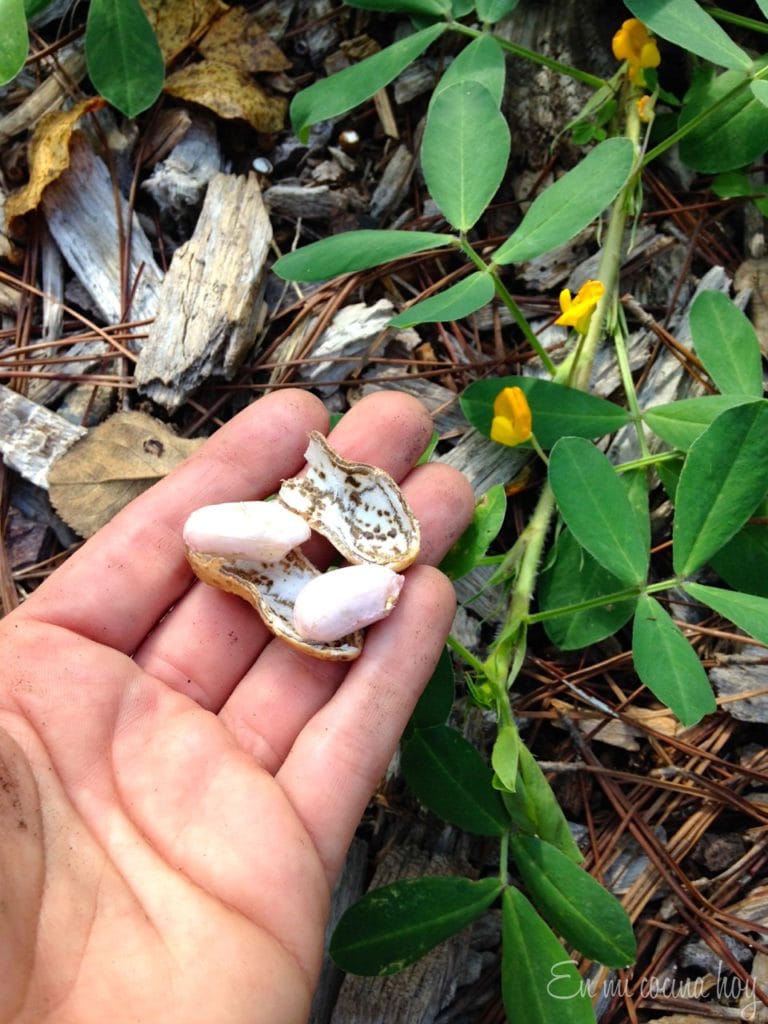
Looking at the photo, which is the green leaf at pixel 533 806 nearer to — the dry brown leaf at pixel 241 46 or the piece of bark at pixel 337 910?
the piece of bark at pixel 337 910

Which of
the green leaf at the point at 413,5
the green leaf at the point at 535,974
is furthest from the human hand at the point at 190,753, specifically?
the green leaf at the point at 413,5

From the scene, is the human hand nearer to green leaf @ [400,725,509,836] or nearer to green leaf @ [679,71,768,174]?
green leaf @ [400,725,509,836]

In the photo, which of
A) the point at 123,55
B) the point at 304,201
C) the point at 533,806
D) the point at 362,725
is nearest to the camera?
the point at 362,725

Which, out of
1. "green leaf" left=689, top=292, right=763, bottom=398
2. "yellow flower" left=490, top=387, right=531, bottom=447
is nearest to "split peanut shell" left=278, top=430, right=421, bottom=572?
"yellow flower" left=490, top=387, right=531, bottom=447

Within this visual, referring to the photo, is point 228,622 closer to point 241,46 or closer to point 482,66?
point 482,66

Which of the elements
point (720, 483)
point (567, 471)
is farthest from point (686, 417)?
point (567, 471)

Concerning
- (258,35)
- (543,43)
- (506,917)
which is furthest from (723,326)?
(258,35)
